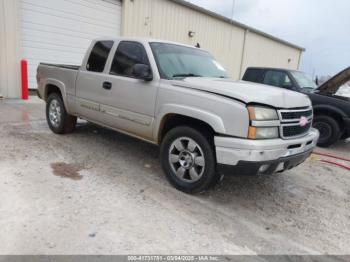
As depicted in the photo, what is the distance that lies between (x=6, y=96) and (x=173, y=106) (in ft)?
25.9

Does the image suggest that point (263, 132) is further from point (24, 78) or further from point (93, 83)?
point (24, 78)

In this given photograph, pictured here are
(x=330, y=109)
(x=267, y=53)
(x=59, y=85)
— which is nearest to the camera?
(x=59, y=85)

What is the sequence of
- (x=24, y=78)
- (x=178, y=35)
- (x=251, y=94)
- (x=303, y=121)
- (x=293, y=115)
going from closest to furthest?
(x=251, y=94)
(x=293, y=115)
(x=303, y=121)
(x=24, y=78)
(x=178, y=35)

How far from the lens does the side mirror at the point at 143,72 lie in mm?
3984

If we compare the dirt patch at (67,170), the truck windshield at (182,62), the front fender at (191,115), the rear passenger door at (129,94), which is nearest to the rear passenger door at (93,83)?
the rear passenger door at (129,94)

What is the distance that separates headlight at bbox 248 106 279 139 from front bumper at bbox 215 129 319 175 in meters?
0.07

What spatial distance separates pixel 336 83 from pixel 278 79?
1.45 meters

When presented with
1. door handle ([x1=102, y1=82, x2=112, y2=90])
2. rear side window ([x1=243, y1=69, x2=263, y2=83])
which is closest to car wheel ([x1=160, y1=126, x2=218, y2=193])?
door handle ([x1=102, y1=82, x2=112, y2=90])

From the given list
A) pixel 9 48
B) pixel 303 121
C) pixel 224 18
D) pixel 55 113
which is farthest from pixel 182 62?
pixel 224 18

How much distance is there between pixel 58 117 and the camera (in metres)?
5.95

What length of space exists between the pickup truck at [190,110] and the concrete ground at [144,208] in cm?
50

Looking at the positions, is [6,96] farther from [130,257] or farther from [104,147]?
[130,257]

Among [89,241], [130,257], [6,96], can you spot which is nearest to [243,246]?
[130,257]

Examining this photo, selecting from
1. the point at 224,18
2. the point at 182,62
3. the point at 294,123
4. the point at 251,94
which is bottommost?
the point at 294,123
